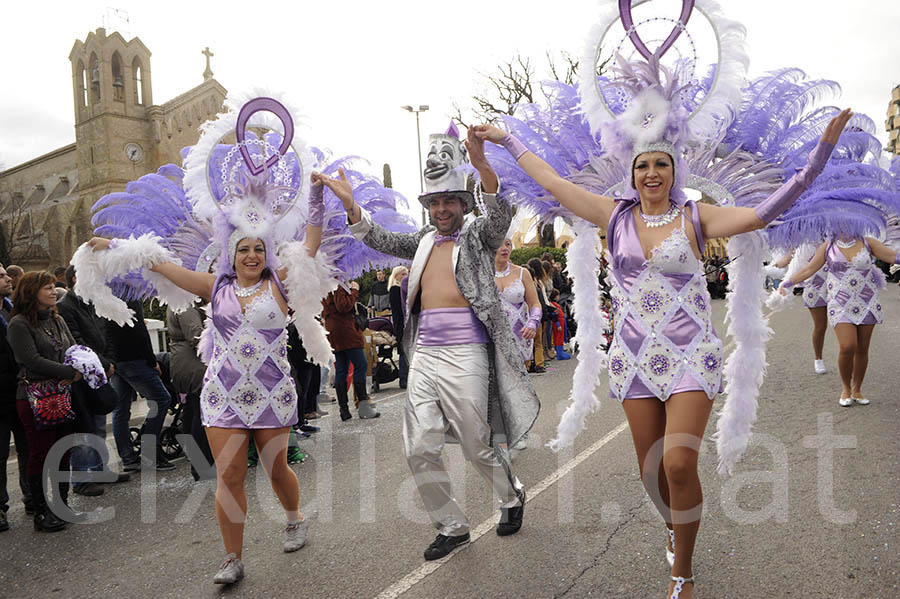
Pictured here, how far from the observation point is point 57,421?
16.1ft

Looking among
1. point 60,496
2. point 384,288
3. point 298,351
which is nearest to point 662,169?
point 60,496

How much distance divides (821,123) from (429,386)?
2.45 m

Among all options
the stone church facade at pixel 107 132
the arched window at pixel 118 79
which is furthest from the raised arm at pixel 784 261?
the arched window at pixel 118 79

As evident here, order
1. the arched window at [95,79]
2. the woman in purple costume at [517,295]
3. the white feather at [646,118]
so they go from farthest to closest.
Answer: the arched window at [95,79] → the woman in purple costume at [517,295] → the white feather at [646,118]

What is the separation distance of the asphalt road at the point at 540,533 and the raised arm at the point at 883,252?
1354 mm

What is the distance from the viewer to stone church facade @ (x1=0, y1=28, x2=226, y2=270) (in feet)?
106

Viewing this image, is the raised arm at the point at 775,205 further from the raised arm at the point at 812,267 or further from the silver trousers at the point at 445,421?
the raised arm at the point at 812,267

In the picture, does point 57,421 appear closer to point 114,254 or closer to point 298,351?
point 114,254

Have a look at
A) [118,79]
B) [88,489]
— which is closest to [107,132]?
[118,79]

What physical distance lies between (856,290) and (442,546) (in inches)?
195

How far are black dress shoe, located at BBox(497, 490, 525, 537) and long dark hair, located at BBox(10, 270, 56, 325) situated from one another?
11.8 ft

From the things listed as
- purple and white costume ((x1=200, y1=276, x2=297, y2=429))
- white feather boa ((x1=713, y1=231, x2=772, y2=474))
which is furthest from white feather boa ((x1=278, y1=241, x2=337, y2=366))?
white feather boa ((x1=713, y1=231, x2=772, y2=474))

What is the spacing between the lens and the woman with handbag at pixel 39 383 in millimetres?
4785

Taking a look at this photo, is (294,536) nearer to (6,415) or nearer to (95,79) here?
Answer: (6,415)
